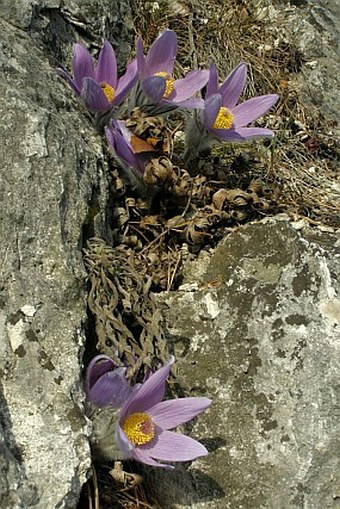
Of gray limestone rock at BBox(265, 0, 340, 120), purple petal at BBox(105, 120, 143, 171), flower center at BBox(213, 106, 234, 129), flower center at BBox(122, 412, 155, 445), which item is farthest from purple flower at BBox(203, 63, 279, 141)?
flower center at BBox(122, 412, 155, 445)

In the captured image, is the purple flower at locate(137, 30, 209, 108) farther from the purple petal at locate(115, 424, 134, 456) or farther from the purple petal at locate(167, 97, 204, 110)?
the purple petal at locate(115, 424, 134, 456)

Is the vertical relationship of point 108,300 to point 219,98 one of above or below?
below

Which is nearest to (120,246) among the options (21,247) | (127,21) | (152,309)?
(152,309)

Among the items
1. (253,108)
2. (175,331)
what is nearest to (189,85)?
(253,108)

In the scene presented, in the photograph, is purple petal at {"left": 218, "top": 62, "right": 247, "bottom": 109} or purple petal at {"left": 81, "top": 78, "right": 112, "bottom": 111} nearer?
purple petal at {"left": 81, "top": 78, "right": 112, "bottom": 111}

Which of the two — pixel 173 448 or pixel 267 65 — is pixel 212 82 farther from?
pixel 173 448

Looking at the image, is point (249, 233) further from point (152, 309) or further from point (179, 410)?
point (179, 410)
